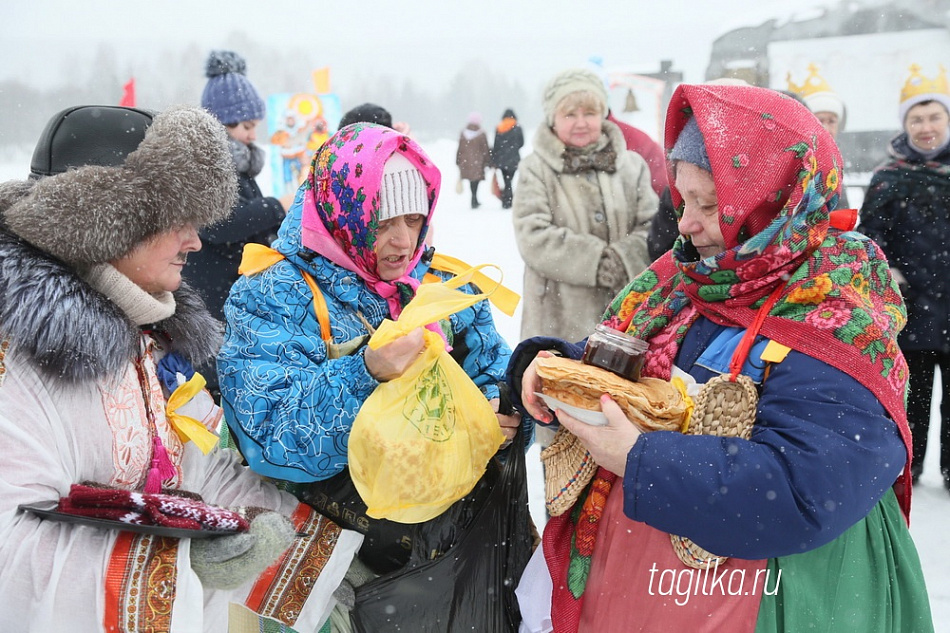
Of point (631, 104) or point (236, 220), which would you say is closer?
point (236, 220)

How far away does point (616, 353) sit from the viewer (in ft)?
4.60

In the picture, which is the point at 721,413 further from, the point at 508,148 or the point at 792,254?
the point at 508,148

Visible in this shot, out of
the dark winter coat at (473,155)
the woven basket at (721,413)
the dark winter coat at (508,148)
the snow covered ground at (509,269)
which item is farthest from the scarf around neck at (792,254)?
the dark winter coat at (473,155)

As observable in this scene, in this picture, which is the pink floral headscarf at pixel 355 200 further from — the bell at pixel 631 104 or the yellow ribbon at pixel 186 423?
the bell at pixel 631 104

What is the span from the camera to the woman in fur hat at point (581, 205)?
383cm

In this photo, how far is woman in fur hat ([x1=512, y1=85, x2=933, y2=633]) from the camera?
128 centimetres

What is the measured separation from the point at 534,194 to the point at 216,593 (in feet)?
9.22

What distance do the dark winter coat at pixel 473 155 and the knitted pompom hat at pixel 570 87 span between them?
494 inches

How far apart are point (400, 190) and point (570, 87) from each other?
2335mm

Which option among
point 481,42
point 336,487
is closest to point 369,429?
point 336,487

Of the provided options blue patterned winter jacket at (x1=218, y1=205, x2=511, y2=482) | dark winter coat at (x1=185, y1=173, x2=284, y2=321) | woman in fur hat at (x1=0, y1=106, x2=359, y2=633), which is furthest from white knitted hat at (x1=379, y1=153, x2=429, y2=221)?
dark winter coat at (x1=185, y1=173, x2=284, y2=321)

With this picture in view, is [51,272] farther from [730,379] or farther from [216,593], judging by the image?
[730,379]

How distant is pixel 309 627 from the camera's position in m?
1.77

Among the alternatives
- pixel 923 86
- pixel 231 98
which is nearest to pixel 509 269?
pixel 231 98
